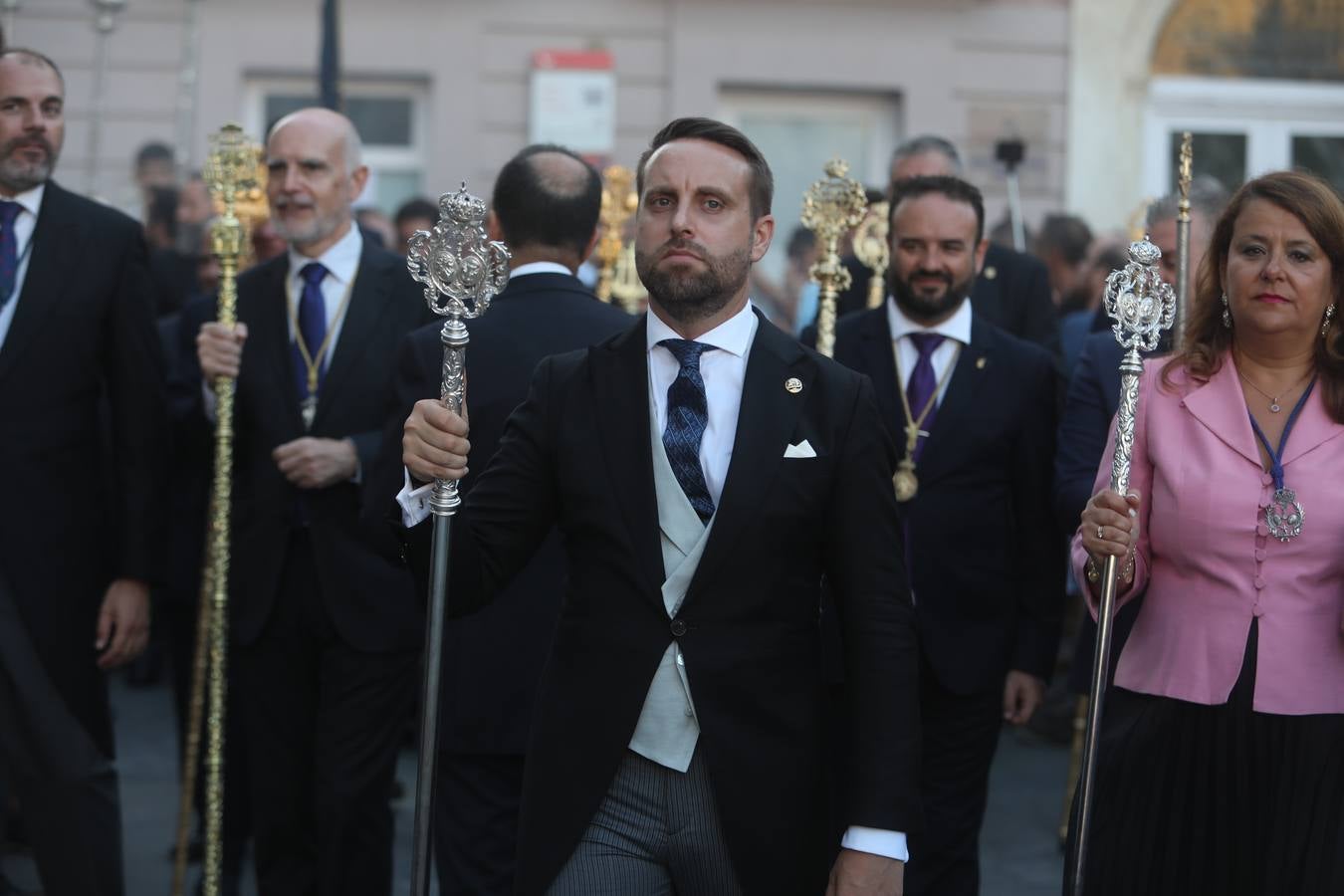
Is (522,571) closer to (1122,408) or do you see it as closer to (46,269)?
(1122,408)

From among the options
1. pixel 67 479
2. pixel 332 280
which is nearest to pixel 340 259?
pixel 332 280

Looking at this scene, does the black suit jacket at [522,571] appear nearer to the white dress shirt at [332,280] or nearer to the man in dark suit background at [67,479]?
the white dress shirt at [332,280]

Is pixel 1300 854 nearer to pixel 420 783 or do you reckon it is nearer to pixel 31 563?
pixel 420 783

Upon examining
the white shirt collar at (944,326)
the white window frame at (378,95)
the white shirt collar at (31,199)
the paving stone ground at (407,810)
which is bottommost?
the paving stone ground at (407,810)

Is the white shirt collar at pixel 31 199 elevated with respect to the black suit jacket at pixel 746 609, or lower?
elevated

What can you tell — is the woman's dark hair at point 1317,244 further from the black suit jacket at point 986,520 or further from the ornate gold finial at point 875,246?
the ornate gold finial at point 875,246

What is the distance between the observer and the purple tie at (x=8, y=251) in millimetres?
5629

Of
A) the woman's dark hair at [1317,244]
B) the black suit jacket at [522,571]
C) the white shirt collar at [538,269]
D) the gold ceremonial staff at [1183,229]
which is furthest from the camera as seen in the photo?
the gold ceremonial staff at [1183,229]

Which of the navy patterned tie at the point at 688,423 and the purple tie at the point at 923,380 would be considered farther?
the purple tie at the point at 923,380

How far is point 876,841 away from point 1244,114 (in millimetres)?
13176

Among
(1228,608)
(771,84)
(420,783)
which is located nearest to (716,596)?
(420,783)

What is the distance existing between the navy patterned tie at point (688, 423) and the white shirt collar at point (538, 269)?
4.66 ft

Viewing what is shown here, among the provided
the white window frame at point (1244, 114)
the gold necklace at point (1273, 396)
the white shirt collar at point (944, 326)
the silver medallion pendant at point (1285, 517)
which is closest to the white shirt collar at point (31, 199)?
the white shirt collar at point (944, 326)

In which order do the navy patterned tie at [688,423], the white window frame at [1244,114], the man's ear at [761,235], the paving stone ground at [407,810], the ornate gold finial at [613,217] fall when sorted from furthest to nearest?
1. the white window frame at [1244,114]
2. the ornate gold finial at [613,217]
3. the paving stone ground at [407,810]
4. the man's ear at [761,235]
5. the navy patterned tie at [688,423]
